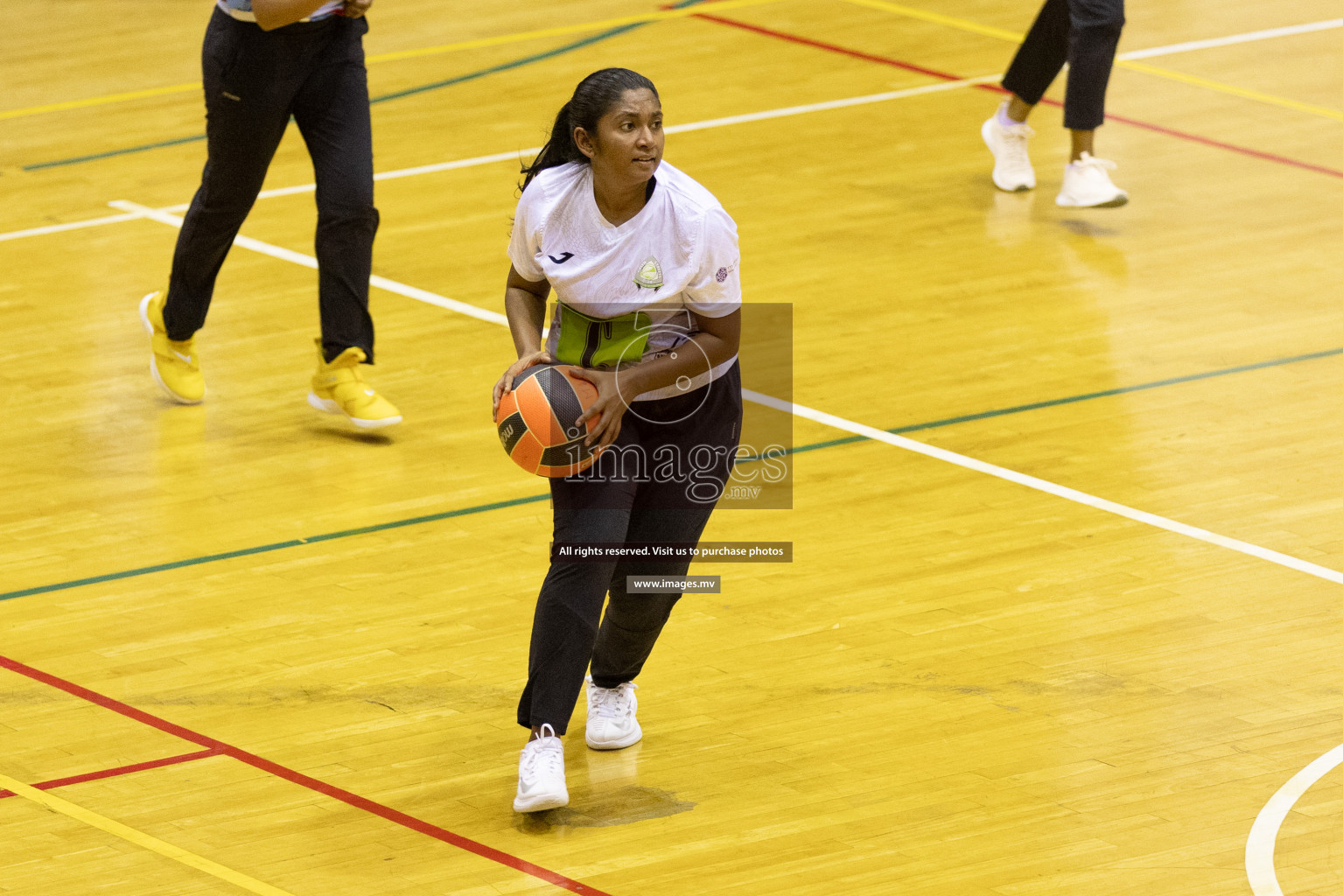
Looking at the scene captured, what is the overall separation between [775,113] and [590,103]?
5.68 metres

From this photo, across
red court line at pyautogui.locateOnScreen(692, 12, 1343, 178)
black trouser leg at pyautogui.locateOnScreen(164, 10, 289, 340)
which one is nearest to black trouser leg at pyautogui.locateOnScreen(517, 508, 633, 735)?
black trouser leg at pyautogui.locateOnScreen(164, 10, 289, 340)

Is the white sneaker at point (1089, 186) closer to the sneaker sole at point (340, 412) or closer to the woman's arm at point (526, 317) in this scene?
the sneaker sole at point (340, 412)

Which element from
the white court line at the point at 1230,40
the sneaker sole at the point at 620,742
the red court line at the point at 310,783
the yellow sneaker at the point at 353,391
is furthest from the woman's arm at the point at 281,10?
the white court line at the point at 1230,40

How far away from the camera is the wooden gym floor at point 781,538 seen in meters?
4.32

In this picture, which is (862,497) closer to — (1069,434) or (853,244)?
(1069,434)

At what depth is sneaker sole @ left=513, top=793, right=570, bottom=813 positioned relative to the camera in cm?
432

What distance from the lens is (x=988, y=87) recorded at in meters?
10.3

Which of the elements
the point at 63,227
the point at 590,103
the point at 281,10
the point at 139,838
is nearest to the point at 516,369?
the point at 590,103

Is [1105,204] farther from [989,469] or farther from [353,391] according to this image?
[353,391]

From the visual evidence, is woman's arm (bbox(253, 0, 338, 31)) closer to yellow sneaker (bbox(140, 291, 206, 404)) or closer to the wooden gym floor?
yellow sneaker (bbox(140, 291, 206, 404))

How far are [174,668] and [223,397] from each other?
194 cm

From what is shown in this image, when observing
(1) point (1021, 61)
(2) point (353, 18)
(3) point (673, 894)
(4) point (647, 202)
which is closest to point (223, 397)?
(2) point (353, 18)

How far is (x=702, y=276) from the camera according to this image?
432 centimetres

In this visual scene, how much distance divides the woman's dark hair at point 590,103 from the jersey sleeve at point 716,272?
296mm
